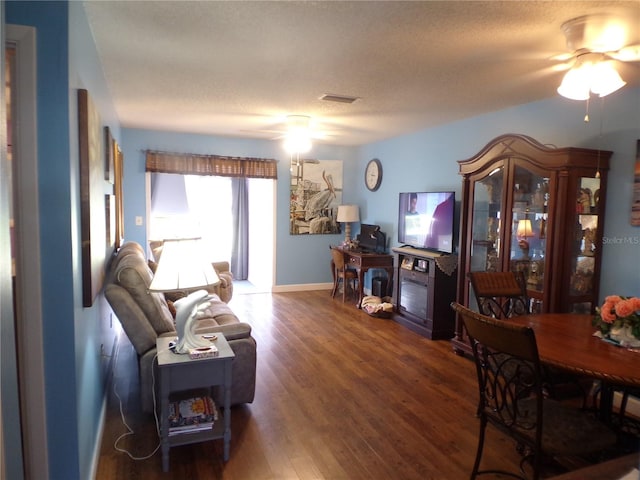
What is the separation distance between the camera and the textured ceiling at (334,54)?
2084 millimetres

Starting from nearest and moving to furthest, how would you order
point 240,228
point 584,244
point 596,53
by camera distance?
point 596,53 → point 584,244 → point 240,228

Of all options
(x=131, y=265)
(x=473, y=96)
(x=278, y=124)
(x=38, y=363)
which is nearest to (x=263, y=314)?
(x=278, y=124)

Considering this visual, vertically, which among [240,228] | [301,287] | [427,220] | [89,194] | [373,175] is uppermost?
[373,175]

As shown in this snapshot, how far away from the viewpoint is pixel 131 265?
2.61 m

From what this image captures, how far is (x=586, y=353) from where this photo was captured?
202cm

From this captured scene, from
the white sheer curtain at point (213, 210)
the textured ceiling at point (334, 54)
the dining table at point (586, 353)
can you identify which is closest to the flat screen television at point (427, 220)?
the textured ceiling at point (334, 54)

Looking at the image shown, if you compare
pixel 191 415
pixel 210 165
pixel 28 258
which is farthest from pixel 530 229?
pixel 210 165

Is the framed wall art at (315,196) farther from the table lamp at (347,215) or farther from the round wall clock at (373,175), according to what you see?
the round wall clock at (373,175)

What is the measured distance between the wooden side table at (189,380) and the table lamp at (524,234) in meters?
2.50

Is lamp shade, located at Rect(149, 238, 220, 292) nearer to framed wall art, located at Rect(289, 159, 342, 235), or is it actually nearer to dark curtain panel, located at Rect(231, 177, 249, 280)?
framed wall art, located at Rect(289, 159, 342, 235)

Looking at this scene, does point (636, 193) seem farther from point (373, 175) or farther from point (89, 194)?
point (373, 175)

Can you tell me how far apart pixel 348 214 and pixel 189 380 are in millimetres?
4533

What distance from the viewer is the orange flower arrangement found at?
2.06 metres

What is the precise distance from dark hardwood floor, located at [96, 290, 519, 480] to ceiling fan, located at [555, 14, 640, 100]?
2.10 metres
